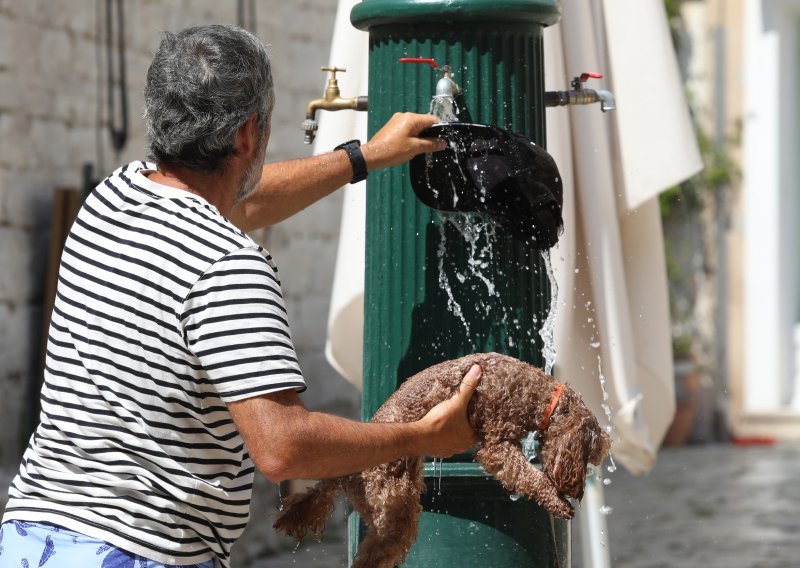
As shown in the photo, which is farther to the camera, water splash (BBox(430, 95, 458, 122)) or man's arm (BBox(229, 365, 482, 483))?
water splash (BBox(430, 95, 458, 122))

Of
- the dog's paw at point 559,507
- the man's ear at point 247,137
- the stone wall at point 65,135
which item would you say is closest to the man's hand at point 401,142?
the man's ear at point 247,137

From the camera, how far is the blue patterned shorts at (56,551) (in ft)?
6.66

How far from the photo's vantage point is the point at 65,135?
5.20 m

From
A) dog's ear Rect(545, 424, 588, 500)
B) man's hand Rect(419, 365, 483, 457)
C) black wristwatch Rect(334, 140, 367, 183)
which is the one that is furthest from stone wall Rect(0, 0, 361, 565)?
dog's ear Rect(545, 424, 588, 500)

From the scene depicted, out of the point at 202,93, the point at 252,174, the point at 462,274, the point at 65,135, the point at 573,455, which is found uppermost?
the point at 65,135

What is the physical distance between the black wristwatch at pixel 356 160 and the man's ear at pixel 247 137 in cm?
42

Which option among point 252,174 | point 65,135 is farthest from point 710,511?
point 252,174

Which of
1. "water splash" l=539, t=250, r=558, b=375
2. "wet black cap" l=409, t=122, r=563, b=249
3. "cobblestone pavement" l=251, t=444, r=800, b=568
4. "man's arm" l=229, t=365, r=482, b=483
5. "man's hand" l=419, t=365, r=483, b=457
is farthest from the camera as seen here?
"cobblestone pavement" l=251, t=444, r=800, b=568

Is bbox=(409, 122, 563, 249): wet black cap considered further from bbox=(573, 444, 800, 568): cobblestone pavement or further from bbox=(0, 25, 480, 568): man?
bbox=(573, 444, 800, 568): cobblestone pavement

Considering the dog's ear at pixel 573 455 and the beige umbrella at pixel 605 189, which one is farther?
the beige umbrella at pixel 605 189

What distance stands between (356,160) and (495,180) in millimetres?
278

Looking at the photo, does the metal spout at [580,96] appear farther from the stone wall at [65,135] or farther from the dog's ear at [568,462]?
the stone wall at [65,135]

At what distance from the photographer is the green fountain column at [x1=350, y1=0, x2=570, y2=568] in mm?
2566

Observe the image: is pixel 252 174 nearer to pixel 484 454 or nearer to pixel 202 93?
pixel 202 93
